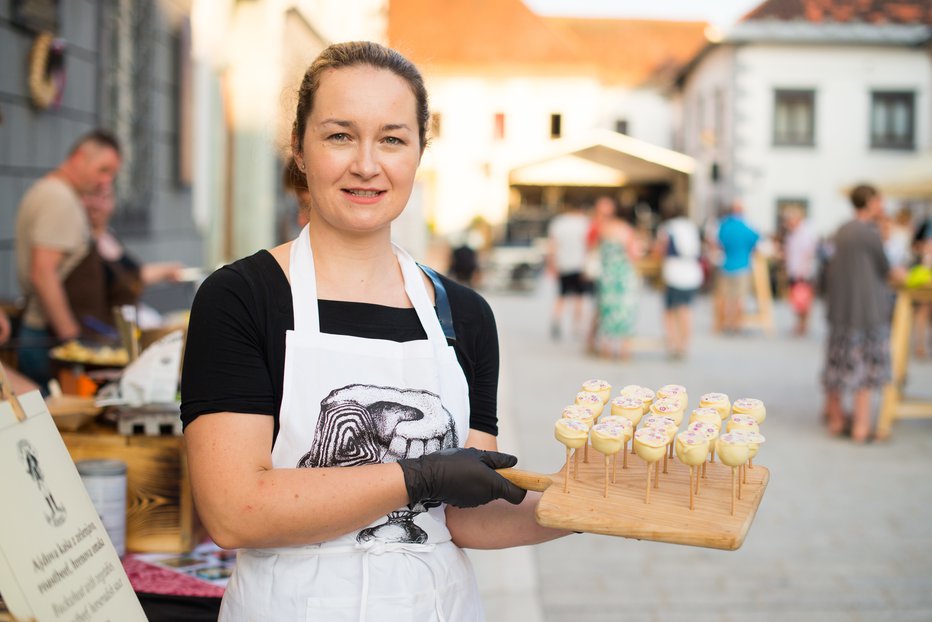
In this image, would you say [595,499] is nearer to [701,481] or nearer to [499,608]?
[701,481]

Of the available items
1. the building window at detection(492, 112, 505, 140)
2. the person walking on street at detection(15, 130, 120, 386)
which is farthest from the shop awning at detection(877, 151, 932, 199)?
the building window at detection(492, 112, 505, 140)

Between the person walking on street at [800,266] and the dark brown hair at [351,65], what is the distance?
15.0 m

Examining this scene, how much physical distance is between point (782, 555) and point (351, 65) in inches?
173

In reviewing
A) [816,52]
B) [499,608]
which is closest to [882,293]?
[499,608]

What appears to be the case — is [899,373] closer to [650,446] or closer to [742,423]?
[742,423]

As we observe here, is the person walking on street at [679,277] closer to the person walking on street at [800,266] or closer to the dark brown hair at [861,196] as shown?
the person walking on street at [800,266]

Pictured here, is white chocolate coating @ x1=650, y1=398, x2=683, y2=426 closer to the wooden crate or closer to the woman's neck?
the woman's neck

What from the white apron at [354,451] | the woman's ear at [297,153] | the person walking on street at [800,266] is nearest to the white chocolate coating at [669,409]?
the white apron at [354,451]

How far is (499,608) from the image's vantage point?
4.65m

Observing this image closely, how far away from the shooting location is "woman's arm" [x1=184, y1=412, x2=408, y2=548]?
173 cm

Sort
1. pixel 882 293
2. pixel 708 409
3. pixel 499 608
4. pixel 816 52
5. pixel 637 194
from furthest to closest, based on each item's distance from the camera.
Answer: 1. pixel 637 194
2. pixel 816 52
3. pixel 882 293
4. pixel 499 608
5. pixel 708 409

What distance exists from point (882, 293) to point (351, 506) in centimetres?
725

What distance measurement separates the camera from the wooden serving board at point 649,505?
1738 millimetres

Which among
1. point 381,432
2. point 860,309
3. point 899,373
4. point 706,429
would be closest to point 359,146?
point 381,432
